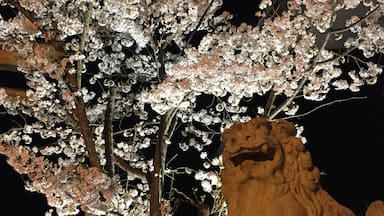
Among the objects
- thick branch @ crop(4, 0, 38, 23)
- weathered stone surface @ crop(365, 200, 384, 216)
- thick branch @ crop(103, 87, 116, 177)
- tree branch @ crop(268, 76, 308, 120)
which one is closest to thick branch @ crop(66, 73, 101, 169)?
thick branch @ crop(103, 87, 116, 177)

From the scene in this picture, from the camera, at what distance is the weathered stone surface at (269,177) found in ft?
8.46

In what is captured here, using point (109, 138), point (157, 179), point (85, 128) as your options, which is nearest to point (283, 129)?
Answer: point (157, 179)

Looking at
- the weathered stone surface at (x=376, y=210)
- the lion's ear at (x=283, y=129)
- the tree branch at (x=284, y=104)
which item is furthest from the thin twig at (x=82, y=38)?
the weathered stone surface at (x=376, y=210)

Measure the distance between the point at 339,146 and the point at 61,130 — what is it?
6.56 metres

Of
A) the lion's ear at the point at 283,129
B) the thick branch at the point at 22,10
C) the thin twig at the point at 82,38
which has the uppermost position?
the thick branch at the point at 22,10

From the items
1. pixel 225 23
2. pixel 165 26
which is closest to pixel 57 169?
pixel 165 26

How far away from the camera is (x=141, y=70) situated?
8.60 m

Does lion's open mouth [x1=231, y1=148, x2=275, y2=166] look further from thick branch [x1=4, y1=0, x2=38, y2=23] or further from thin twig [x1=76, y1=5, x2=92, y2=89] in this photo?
thick branch [x1=4, y1=0, x2=38, y2=23]

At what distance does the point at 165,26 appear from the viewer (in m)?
8.11

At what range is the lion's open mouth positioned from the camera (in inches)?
105

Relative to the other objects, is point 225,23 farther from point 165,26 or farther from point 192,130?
point 192,130

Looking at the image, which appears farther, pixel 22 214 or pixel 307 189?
pixel 22 214

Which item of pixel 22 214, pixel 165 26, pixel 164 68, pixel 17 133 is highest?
pixel 165 26

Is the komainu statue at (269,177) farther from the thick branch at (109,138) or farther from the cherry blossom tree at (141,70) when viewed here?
the thick branch at (109,138)
